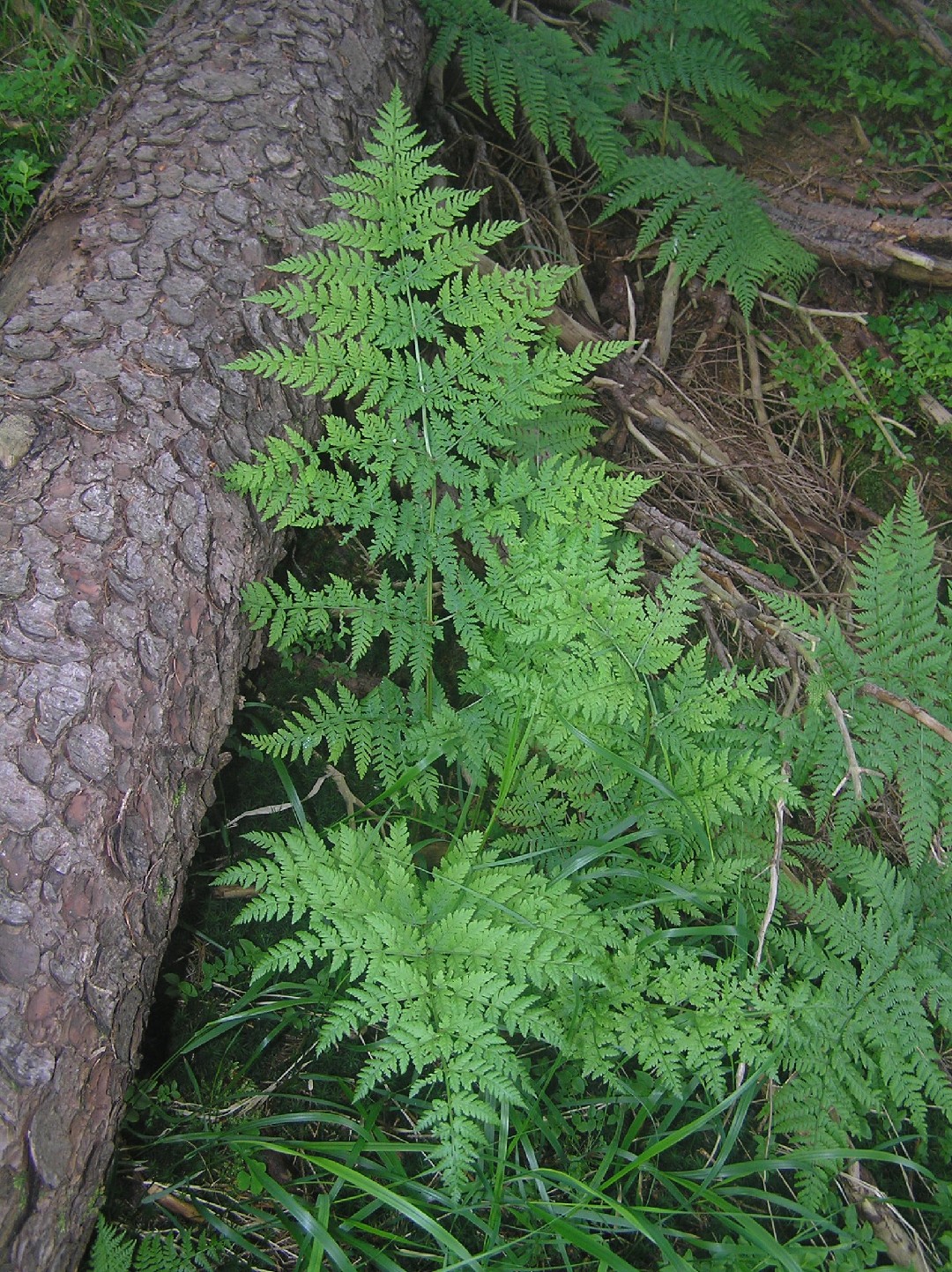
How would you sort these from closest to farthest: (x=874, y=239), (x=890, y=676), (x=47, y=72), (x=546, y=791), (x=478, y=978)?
(x=478, y=978), (x=546, y=791), (x=890, y=676), (x=47, y=72), (x=874, y=239)

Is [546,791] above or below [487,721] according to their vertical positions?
below

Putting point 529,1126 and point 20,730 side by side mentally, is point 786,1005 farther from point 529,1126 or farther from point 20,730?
point 20,730

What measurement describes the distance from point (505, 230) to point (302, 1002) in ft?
7.42

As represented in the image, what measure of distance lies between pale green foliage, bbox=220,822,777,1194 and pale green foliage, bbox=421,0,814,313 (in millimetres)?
2519

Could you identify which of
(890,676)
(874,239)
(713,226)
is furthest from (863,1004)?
(874,239)

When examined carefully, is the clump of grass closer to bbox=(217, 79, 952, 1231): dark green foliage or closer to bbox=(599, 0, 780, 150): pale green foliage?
bbox=(217, 79, 952, 1231): dark green foliage

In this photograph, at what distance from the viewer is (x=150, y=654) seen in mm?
2197

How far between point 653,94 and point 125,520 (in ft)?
10.1

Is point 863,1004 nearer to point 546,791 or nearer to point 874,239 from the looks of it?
point 546,791

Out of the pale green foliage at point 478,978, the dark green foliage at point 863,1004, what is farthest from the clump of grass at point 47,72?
the dark green foliage at point 863,1004

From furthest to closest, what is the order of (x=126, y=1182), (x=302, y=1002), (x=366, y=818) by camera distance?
(x=366, y=818) → (x=302, y=1002) → (x=126, y=1182)

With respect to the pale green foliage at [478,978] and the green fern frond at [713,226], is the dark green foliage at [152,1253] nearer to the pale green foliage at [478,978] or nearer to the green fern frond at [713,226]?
the pale green foliage at [478,978]

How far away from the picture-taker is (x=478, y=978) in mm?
1958

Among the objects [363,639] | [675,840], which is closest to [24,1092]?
[363,639]
